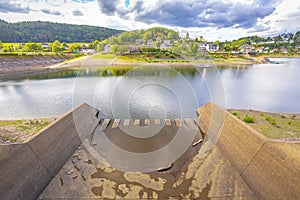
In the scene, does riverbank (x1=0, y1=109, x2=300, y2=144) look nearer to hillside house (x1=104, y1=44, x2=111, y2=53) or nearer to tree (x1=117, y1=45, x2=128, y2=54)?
hillside house (x1=104, y1=44, x2=111, y2=53)

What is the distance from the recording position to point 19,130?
8.65 m

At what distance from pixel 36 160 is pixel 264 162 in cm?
693

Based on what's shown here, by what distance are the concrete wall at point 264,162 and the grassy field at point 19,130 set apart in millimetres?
8741

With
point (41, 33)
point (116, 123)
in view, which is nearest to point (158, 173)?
point (116, 123)

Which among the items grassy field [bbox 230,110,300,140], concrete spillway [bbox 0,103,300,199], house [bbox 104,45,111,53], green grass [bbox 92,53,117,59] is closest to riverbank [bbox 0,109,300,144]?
grassy field [bbox 230,110,300,140]


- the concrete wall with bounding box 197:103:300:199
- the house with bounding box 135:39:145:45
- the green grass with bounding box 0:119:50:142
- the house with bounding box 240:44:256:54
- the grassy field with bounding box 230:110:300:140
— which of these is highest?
the house with bounding box 240:44:256:54

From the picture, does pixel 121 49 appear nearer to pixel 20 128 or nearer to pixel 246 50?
pixel 20 128

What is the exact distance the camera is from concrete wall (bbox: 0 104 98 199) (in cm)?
400

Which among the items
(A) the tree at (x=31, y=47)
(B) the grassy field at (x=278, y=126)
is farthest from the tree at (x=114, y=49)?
(A) the tree at (x=31, y=47)

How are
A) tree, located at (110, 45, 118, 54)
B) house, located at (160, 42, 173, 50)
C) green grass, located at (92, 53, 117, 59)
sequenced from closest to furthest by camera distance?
tree, located at (110, 45, 118, 54)
green grass, located at (92, 53, 117, 59)
house, located at (160, 42, 173, 50)

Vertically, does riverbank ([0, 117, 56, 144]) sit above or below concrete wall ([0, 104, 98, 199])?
below

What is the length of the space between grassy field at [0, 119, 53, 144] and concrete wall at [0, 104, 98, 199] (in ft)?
6.91

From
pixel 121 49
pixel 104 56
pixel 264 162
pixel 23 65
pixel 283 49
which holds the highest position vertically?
pixel 283 49

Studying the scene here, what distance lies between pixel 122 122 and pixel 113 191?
5.71 meters
